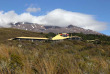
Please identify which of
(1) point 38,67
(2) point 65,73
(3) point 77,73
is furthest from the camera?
(1) point 38,67

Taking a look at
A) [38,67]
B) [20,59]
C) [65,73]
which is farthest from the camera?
[20,59]

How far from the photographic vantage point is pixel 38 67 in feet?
10.8

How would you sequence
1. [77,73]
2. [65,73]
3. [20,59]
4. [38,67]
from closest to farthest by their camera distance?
[77,73], [65,73], [38,67], [20,59]

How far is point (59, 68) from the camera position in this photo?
331 centimetres

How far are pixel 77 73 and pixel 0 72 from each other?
1.69 meters

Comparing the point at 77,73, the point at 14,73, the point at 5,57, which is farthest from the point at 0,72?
the point at 77,73

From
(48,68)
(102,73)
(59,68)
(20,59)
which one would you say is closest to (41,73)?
(48,68)

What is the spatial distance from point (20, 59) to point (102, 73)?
90.6 inches

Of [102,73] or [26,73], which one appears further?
[102,73]

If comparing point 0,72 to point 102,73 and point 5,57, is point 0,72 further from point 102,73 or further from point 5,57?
point 102,73

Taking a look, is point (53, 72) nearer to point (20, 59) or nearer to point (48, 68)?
point (48, 68)

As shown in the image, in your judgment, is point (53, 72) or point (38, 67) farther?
point (38, 67)

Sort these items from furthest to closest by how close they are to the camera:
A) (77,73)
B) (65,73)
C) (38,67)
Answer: (38,67) → (65,73) → (77,73)

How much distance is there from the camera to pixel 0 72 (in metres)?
2.89
